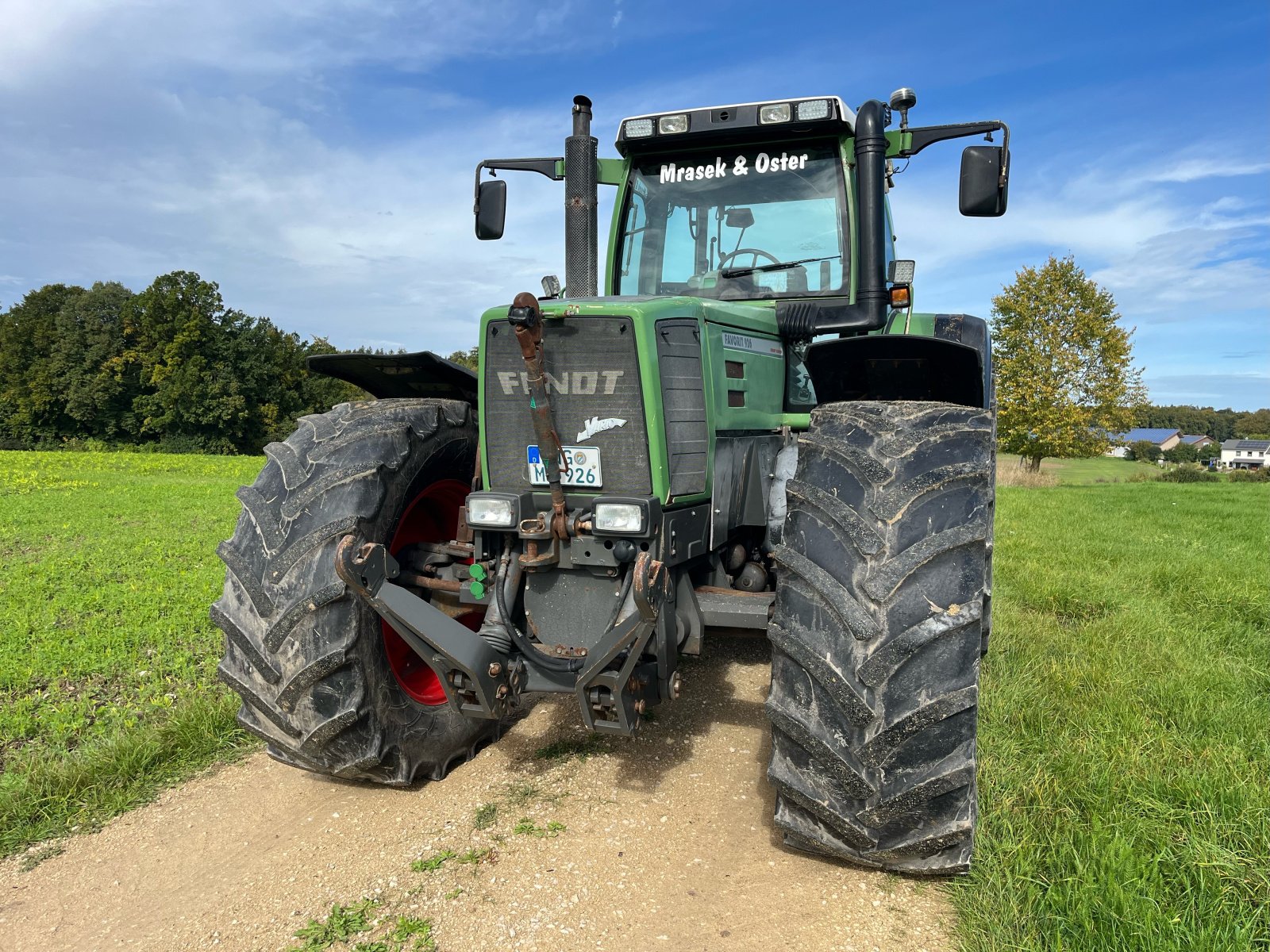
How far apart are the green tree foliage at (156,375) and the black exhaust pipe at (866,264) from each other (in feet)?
143

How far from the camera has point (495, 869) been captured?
9.86ft

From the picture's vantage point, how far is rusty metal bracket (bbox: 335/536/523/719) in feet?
9.61

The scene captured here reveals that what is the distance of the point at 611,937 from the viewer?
8.66 ft

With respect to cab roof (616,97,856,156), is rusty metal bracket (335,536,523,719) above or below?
below

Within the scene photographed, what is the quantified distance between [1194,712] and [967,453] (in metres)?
2.41

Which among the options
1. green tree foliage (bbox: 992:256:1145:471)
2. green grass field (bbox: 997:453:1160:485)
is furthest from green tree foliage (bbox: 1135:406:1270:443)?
green tree foliage (bbox: 992:256:1145:471)

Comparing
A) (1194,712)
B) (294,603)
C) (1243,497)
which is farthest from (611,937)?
(1243,497)

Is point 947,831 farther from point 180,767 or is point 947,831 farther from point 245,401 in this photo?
point 245,401

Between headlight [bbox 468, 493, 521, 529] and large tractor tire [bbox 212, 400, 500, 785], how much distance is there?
17.1 inches

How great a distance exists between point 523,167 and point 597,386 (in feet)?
7.49

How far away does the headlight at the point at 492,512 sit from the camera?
318 cm

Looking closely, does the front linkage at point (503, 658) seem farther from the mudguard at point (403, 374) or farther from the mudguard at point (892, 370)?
the mudguard at point (892, 370)

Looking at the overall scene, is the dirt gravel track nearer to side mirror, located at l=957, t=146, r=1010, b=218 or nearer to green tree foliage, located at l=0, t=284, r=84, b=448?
side mirror, located at l=957, t=146, r=1010, b=218

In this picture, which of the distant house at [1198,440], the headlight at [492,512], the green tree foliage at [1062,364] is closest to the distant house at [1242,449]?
the distant house at [1198,440]
